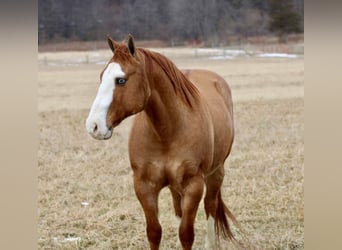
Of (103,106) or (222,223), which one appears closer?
(103,106)

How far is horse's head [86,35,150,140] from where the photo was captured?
5.93ft

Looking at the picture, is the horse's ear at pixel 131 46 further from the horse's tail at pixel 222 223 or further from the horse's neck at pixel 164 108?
the horse's tail at pixel 222 223

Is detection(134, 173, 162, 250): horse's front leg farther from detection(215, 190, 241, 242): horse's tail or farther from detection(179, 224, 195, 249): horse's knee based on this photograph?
detection(215, 190, 241, 242): horse's tail

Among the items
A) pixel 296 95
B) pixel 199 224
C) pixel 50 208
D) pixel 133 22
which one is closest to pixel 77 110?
pixel 133 22

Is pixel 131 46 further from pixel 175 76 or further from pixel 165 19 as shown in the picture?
pixel 165 19

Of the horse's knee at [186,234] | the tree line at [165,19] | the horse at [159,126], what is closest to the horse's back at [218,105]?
the horse at [159,126]

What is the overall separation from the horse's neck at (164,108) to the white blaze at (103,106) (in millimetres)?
220

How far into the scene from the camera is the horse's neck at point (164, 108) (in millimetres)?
2049

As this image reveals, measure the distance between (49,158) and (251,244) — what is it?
2125 mm

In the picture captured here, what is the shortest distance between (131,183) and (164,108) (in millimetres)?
1707

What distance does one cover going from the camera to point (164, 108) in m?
2.09

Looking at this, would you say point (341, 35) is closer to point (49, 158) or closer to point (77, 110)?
point (49, 158)

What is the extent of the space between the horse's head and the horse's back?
1.81 feet

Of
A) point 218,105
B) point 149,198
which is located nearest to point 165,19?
point 218,105
